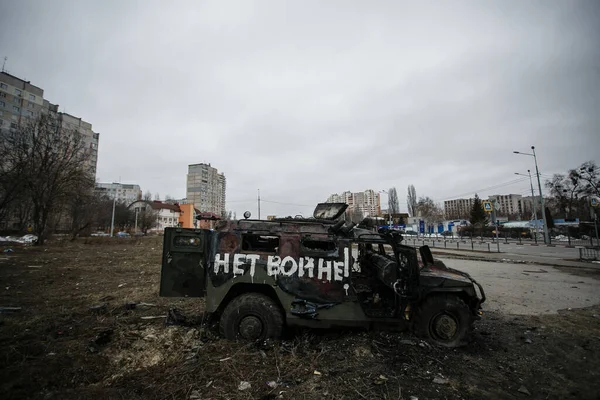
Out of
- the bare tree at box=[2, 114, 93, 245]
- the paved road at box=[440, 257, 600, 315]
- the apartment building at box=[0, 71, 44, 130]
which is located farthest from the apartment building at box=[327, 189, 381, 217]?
the apartment building at box=[0, 71, 44, 130]

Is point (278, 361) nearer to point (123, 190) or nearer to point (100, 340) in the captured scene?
point (100, 340)

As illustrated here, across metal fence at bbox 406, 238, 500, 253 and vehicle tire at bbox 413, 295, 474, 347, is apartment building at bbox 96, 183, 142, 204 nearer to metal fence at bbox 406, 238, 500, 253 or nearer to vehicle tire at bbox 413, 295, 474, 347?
metal fence at bbox 406, 238, 500, 253

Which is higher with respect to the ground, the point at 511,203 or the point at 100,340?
the point at 511,203

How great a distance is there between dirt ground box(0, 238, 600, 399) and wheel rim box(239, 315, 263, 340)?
17 cm

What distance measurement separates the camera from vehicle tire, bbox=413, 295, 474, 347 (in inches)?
179

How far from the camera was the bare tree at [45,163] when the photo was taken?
22797 mm

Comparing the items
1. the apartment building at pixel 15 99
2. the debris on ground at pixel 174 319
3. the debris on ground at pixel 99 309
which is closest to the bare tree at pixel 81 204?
the debris on ground at pixel 99 309

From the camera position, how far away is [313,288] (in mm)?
4531

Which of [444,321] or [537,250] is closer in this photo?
[444,321]

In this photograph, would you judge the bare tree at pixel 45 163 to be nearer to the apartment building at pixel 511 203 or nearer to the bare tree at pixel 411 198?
the bare tree at pixel 411 198

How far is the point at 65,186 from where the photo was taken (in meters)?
24.4

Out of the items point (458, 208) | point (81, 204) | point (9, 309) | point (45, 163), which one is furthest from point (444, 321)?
point (458, 208)

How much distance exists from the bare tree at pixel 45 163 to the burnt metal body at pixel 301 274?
2624cm

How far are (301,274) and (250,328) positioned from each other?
1.19 metres
